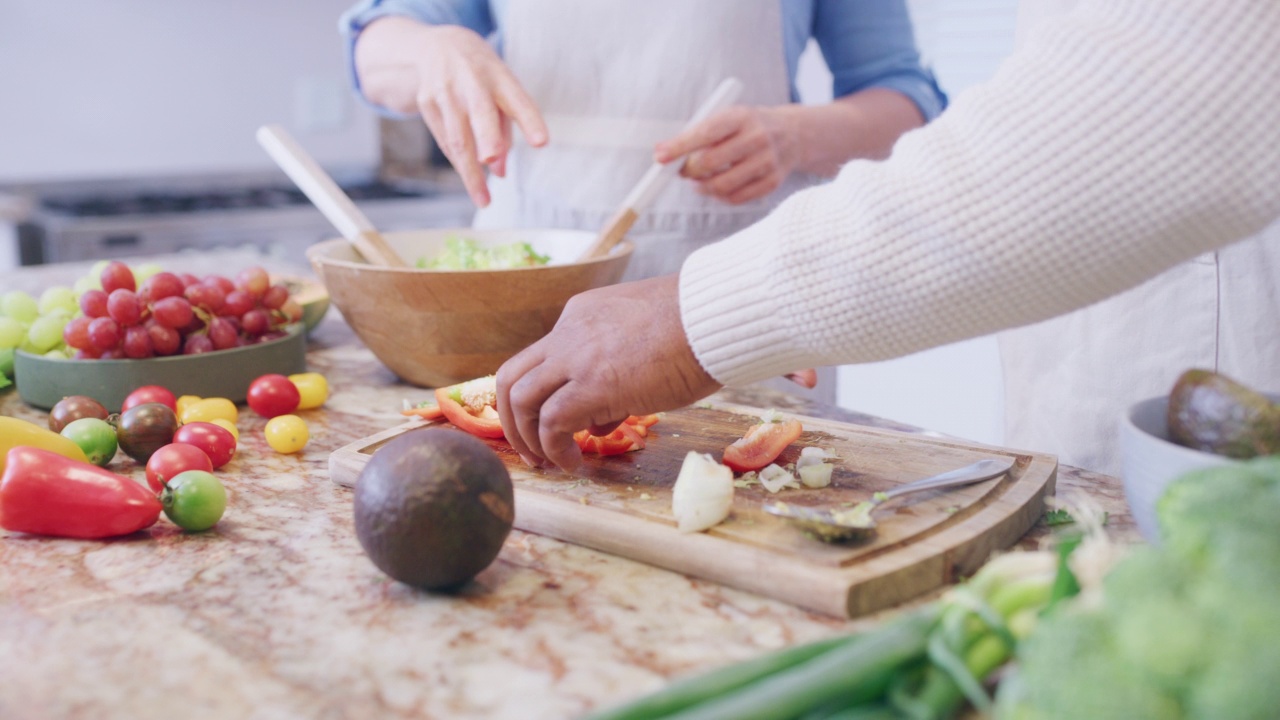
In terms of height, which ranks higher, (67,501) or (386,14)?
(386,14)

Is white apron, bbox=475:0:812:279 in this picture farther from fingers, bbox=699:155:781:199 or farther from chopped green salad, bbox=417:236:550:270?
chopped green salad, bbox=417:236:550:270

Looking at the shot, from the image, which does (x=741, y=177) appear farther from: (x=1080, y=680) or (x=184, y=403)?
(x=1080, y=680)

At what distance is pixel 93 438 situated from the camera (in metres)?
1.42

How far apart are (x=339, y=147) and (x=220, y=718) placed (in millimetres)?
4842

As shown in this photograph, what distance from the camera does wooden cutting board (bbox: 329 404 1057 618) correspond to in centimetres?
103

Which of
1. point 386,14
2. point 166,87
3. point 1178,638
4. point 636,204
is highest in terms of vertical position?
point 166,87

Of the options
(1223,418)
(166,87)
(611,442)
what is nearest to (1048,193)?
(1223,418)

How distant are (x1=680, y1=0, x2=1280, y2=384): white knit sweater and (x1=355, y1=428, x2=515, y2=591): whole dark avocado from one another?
0.33 metres

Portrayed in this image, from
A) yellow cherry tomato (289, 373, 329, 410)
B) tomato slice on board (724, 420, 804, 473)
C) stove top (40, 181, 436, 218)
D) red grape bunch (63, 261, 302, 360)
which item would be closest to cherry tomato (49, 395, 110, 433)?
red grape bunch (63, 261, 302, 360)

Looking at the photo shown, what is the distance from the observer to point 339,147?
210 inches

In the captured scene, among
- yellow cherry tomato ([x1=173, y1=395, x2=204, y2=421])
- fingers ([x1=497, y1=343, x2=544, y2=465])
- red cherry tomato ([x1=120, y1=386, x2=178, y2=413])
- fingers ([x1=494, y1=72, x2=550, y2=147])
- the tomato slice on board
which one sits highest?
fingers ([x1=494, y1=72, x2=550, y2=147])

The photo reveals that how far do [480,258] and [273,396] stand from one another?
0.42 m

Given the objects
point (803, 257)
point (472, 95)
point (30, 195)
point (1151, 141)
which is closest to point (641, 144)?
point (472, 95)

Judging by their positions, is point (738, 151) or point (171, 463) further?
point (738, 151)
